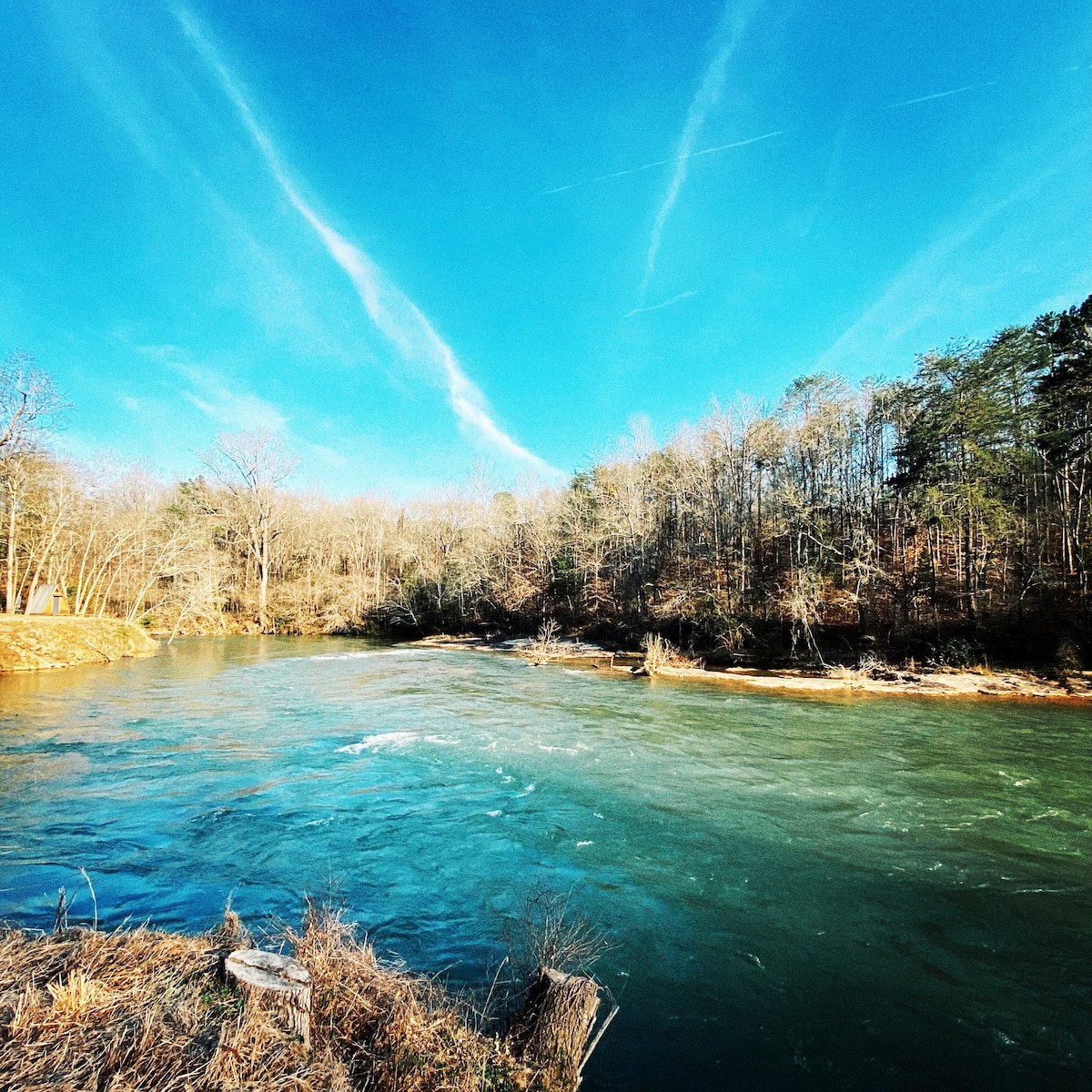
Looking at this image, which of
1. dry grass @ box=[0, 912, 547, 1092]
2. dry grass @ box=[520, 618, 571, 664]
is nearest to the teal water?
dry grass @ box=[0, 912, 547, 1092]

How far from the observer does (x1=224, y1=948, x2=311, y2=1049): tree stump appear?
3.14 metres

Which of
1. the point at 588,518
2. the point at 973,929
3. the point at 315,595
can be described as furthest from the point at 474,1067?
the point at 315,595

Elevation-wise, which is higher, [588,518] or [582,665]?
[588,518]

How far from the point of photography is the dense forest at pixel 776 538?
24.3 m

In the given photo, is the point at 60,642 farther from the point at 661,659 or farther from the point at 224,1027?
the point at 224,1027

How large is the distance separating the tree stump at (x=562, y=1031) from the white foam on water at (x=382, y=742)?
9.62 m

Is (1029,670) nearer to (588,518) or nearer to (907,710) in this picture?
(907,710)

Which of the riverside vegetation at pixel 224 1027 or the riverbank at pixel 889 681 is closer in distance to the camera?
the riverside vegetation at pixel 224 1027

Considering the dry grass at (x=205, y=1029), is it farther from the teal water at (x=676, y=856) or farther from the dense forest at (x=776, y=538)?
the dense forest at (x=776, y=538)

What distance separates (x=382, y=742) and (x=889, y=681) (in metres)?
19.5

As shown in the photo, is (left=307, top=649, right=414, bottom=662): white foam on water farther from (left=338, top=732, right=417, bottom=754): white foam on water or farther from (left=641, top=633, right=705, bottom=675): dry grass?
(left=338, top=732, right=417, bottom=754): white foam on water

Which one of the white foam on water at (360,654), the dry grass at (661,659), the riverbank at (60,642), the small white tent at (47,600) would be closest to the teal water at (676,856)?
the riverbank at (60,642)

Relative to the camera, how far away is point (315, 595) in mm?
53406

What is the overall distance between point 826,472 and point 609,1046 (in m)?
33.3
